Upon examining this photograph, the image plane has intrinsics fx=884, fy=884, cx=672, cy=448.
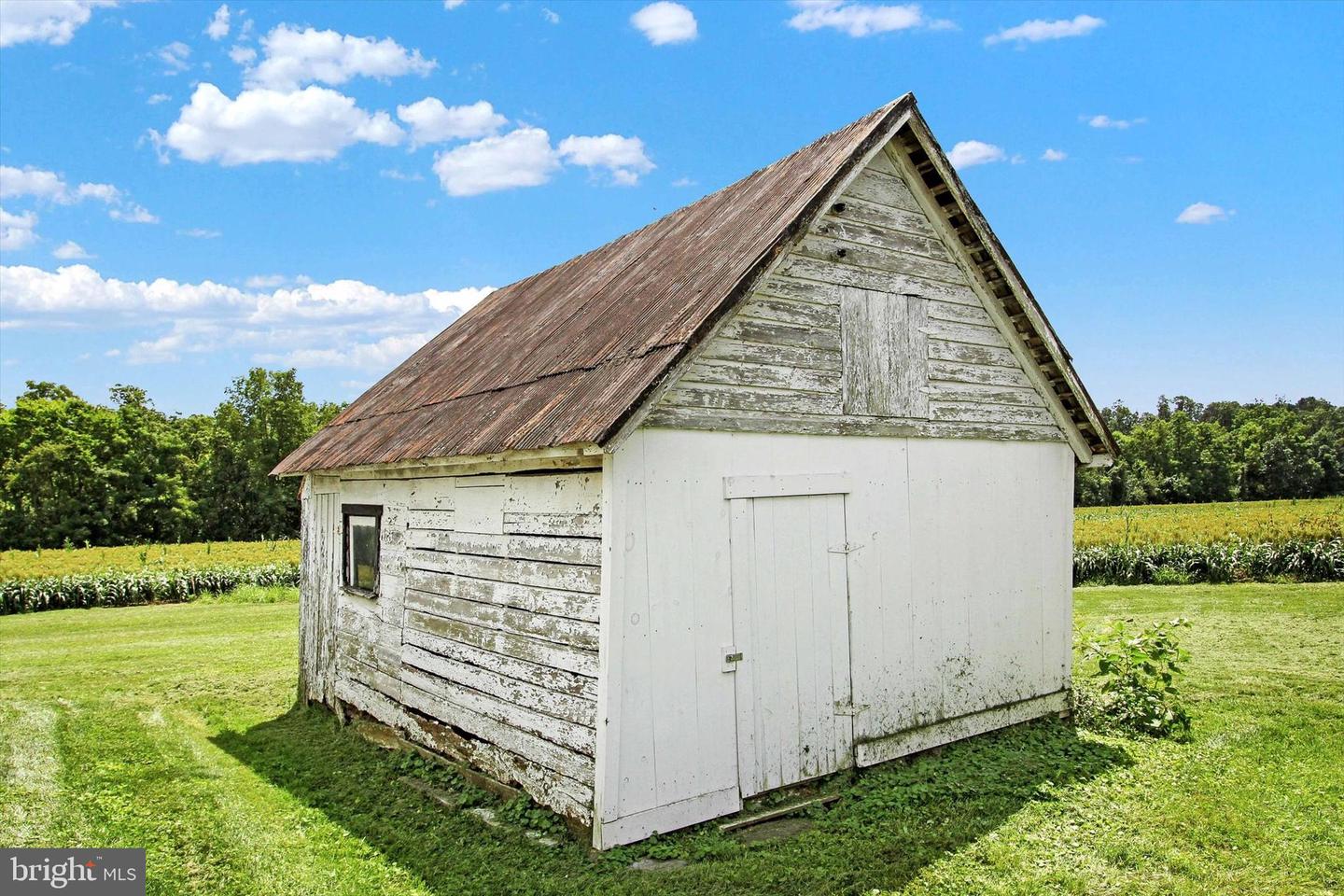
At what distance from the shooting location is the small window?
9.63 metres

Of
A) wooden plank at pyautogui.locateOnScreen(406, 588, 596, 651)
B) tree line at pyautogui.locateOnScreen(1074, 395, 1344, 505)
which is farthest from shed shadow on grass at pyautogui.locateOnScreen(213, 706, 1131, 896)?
tree line at pyautogui.locateOnScreen(1074, 395, 1344, 505)

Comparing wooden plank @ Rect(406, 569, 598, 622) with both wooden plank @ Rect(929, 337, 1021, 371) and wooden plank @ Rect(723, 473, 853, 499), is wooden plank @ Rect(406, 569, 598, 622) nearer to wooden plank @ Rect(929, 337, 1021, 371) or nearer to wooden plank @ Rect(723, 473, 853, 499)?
wooden plank @ Rect(723, 473, 853, 499)

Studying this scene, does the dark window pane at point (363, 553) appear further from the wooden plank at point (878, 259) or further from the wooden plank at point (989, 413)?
the wooden plank at point (989, 413)

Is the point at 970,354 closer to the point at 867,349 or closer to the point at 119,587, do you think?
the point at 867,349

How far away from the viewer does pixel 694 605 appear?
6.61 meters

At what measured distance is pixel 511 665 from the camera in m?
7.06

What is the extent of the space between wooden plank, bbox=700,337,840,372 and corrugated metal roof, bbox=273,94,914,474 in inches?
15.2

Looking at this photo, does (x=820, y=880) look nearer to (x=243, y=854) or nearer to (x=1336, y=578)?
(x=243, y=854)

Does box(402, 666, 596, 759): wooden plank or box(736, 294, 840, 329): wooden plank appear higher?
box(736, 294, 840, 329): wooden plank

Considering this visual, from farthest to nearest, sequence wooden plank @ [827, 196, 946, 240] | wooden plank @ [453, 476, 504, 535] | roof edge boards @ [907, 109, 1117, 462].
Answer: roof edge boards @ [907, 109, 1117, 462], wooden plank @ [827, 196, 946, 240], wooden plank @ [453, 476, 504, 535]

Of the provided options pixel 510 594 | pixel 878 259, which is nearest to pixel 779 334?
pixel 878 259

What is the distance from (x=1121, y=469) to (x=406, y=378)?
2898 inches

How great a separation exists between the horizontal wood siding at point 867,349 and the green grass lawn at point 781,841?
122 inches

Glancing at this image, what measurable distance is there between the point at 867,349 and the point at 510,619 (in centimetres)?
390
